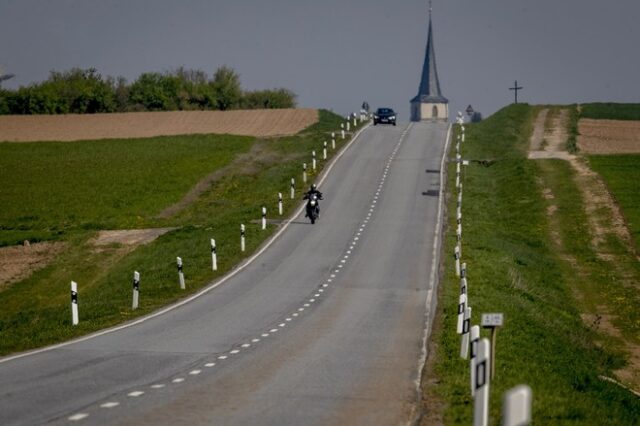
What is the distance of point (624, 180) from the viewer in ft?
195

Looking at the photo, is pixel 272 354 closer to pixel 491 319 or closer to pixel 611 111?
pixel 491 319

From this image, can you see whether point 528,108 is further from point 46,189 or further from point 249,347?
point 249,347

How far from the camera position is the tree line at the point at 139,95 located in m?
111

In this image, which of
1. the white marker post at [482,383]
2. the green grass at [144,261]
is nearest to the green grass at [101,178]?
the green grass at [144,261]

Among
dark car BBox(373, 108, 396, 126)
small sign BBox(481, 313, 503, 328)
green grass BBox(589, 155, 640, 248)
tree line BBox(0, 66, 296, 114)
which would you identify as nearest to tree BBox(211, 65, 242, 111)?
tree line BBox(0, 66, 296, 114)

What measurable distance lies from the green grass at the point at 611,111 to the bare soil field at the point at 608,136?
2.53 m

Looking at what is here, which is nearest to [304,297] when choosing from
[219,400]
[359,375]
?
[359,375]

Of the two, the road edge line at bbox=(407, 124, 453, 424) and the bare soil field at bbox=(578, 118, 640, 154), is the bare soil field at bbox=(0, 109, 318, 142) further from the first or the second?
the road edge line at bbox=(407, 124, 453, 424)

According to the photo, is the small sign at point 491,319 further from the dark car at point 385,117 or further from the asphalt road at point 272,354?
the dark car at point 385,117

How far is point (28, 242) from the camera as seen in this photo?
152ft

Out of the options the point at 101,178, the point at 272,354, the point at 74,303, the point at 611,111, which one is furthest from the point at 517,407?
the point at 611,111

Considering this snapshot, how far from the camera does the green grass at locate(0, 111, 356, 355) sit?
2666 centimetres

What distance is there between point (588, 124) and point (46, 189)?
4272 cm

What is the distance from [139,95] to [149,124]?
25.7 m
